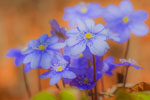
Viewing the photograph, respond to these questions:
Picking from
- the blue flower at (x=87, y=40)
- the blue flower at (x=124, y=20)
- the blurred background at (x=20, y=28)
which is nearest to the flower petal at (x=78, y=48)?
the blue flower at (x=87, y=40)

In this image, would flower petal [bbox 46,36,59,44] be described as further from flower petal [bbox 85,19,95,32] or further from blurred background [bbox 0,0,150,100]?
blurred background [bbox 0,0,150,100]

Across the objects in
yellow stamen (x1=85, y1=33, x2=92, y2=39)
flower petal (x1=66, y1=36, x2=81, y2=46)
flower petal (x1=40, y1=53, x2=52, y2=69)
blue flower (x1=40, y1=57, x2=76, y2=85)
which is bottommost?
blue flower (x1=40, y1=57, x2=76, y2=85)

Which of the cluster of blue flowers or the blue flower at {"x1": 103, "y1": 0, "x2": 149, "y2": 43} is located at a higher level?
the blue flower at {"x1": 103, "y1": 0, "x2": 149, "y2": 43}

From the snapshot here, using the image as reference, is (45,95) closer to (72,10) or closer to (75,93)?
(75,93)

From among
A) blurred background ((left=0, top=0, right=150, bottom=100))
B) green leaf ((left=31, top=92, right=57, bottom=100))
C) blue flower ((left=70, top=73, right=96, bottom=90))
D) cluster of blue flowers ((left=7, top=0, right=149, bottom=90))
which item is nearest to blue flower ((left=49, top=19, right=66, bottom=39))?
cluster of blue flowers ((left=7, top=0, right=149, bottom=90))

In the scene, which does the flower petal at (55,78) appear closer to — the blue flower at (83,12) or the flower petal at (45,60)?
the flower petal at (45,60)

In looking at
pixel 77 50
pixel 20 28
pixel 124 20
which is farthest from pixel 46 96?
pixel 20 28

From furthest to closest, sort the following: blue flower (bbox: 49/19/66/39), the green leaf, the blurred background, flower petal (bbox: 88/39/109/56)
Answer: the blurred background
blue flower (bbox: 49/19/66/39)
flower petal (bbox: 88/39/109/56)
the green leaf

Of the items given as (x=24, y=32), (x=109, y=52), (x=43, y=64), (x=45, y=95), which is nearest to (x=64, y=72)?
(x=43, y=64)
